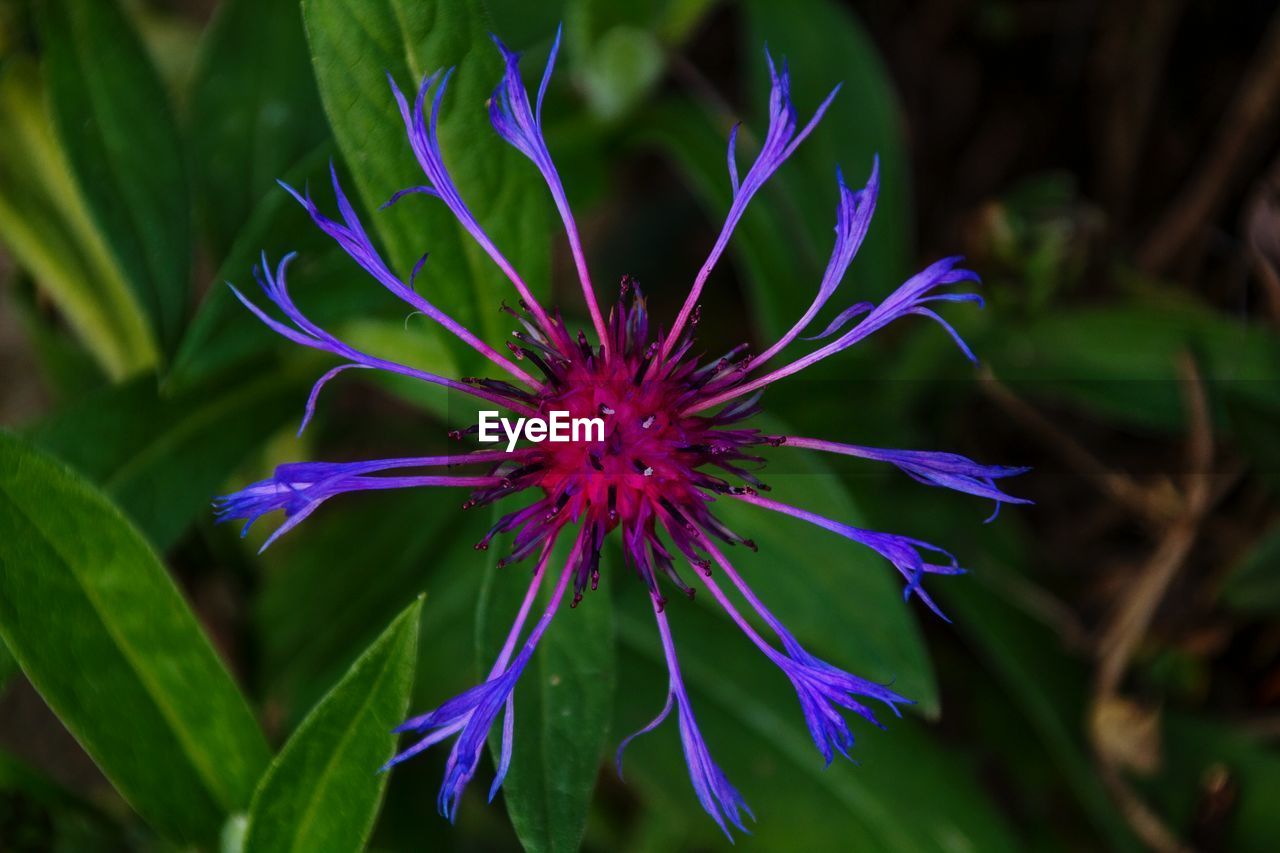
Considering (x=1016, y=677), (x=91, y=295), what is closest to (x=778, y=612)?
(x=1016, y=677)

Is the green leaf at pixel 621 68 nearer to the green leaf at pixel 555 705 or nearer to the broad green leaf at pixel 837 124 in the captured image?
the broad green leaf at pixel 837 124

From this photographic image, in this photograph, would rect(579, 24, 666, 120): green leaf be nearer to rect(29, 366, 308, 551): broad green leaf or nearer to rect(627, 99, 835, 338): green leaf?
rect(627, 99, 835, 338): green leaf

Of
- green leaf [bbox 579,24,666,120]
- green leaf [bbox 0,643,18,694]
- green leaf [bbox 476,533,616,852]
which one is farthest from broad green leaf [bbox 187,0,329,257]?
green leaf [bbox 476,533,616,852]

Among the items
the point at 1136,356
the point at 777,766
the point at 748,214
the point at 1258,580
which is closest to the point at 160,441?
the point at 748,214

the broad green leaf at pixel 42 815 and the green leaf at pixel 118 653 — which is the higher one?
the green leaf at pixel 118 653

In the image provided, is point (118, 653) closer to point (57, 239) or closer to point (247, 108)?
point (57, 239)

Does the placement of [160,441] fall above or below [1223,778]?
above

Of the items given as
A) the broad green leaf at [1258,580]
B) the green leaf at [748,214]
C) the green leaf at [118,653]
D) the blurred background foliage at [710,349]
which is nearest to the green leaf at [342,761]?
the blurred background foliage at [710,349]
